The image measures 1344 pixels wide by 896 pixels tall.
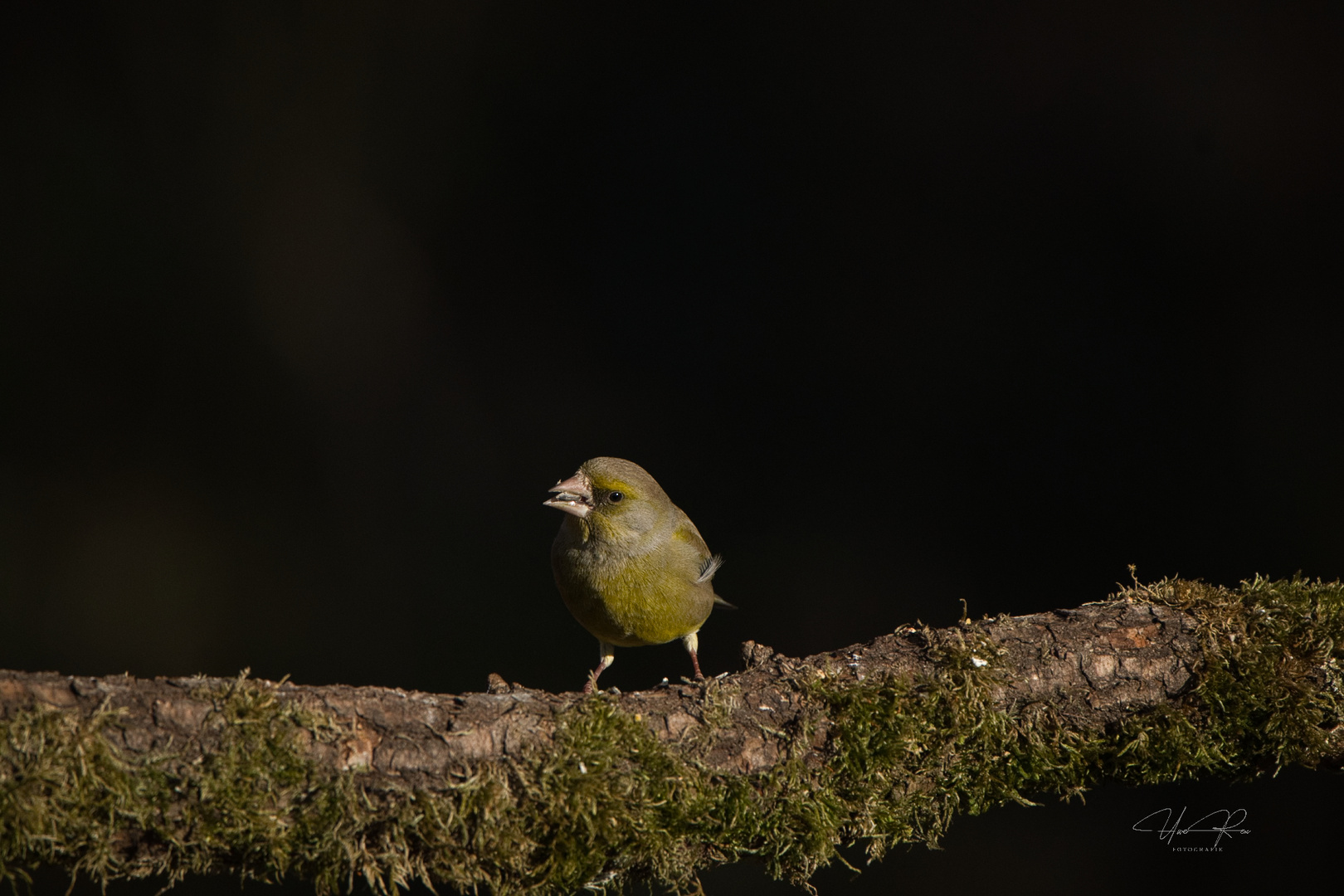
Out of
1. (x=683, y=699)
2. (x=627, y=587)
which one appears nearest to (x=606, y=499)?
(x=627, y=587)

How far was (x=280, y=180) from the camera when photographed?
7.68 meters

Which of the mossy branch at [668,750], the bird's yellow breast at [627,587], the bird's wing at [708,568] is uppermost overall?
the bird's wing at [708,568]

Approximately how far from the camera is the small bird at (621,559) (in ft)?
13.7

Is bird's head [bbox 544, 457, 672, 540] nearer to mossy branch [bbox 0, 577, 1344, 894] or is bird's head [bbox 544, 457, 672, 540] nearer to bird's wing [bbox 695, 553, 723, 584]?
bird's wing [bbox 695, 553, 723, 584]

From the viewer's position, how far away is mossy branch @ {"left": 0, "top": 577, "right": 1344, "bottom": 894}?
2.22 m

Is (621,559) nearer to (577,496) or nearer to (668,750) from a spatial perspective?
(577,496)

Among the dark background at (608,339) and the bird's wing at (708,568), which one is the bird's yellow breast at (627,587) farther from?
the dark background at (608,339)

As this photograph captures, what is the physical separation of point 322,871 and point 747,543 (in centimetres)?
546

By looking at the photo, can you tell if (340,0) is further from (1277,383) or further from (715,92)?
(1277,383)

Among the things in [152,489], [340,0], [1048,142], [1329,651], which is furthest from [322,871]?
[340,0]

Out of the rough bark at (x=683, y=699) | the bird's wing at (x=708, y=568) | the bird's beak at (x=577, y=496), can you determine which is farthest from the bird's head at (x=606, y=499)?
the rough bark at (x=683, y=699)

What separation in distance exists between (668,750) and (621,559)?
166cm

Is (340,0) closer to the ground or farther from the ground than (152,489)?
farther from the ground

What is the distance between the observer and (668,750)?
257 centimetres
